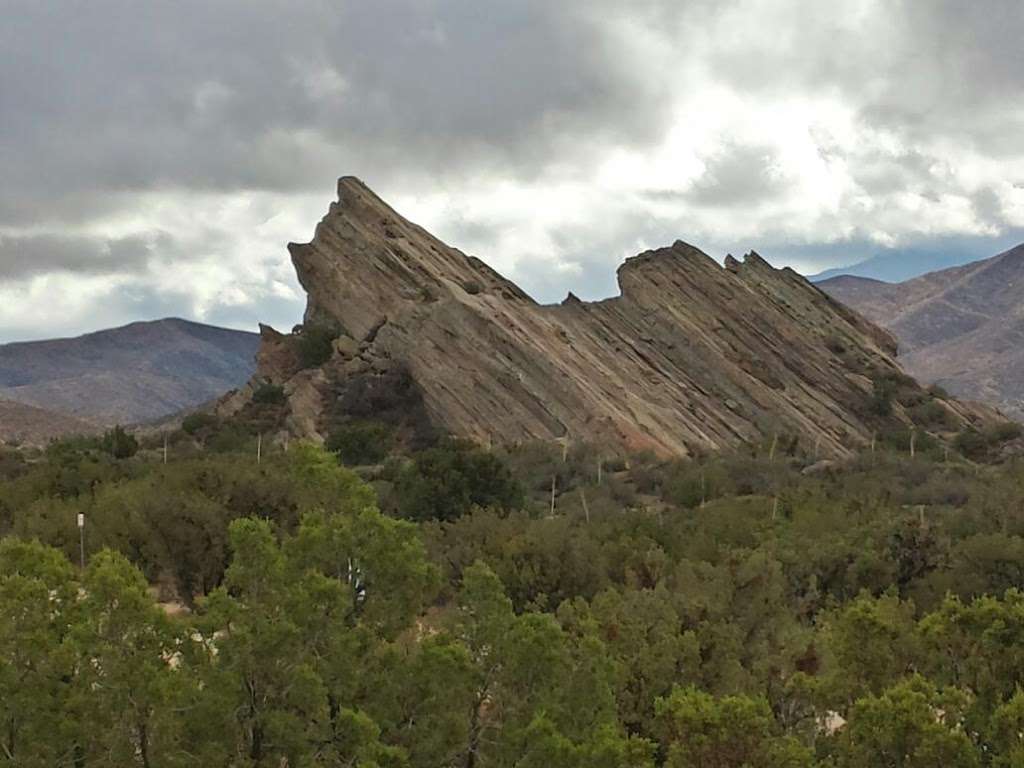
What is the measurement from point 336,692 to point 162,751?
1.55 meters

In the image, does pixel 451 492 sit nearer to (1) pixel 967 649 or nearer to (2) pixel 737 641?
(2) pixel 737 641

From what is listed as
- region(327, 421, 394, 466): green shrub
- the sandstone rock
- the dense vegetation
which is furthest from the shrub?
the dense vegetation

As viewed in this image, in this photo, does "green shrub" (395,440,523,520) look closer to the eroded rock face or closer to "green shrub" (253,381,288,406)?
the eroded rock face

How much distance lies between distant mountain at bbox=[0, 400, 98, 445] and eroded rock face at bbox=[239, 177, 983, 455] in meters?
54.3

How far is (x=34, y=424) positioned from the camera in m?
114

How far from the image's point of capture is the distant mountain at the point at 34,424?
107688 mm

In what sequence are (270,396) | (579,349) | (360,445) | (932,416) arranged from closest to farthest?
(360,445) → (270,396) → (579,349) → (932,416)

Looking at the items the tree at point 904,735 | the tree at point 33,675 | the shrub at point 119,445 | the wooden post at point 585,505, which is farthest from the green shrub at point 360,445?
the tree at point 904,735

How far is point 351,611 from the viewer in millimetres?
10875

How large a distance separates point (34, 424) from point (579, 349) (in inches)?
2994

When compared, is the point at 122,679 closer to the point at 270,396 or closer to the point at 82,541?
the point at 82,541

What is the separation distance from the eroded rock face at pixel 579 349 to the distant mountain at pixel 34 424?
5434cm

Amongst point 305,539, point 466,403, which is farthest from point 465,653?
point 466,403

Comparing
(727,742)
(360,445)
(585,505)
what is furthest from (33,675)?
(360,445)
